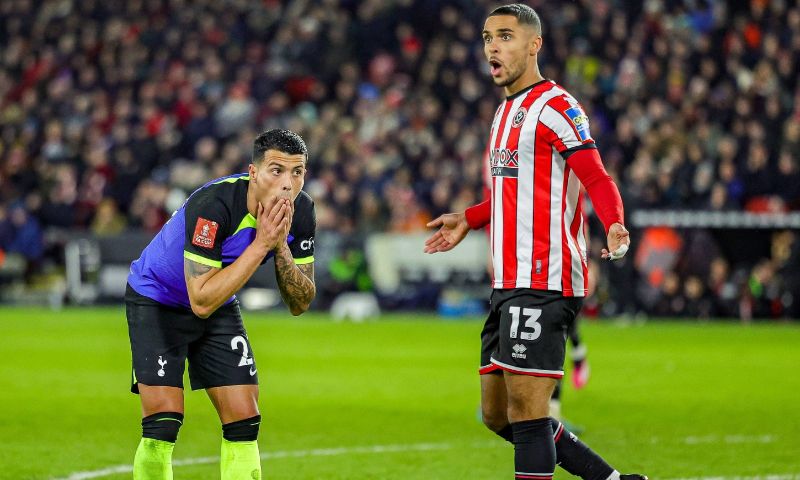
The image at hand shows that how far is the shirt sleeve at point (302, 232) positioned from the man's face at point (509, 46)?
1130 millimetres

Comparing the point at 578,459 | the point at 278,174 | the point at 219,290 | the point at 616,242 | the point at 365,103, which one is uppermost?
the point at 365,103

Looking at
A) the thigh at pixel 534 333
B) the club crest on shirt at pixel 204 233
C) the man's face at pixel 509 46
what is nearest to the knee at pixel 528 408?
the thigh at pixel 534 333

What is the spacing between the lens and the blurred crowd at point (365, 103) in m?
20.6

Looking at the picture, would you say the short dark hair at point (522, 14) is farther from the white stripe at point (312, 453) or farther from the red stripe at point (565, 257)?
the white stripe at point (312, 453)

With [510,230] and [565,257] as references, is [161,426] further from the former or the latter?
[565,257]

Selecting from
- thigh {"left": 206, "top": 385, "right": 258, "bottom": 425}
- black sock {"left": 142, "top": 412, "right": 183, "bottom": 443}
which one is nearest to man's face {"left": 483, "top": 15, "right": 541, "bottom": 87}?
thigh {"left": 206, "top": 385, "right": 258, "bottom": 425}

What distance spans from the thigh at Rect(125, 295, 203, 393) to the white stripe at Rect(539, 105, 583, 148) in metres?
1.94

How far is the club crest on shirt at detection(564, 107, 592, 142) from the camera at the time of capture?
555 cm

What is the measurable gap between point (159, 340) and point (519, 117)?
1988 mm

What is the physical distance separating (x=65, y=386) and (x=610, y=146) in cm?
1132

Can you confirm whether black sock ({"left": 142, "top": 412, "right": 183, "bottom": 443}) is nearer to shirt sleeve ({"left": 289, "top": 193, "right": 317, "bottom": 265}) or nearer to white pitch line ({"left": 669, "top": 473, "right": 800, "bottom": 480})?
shirt sleeve ({"left": 289, "top": 193, "right": 317, "bottom": 265})

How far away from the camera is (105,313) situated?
2097cm

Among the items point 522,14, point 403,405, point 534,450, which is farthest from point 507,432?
point 403,405

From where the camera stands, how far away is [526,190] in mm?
5625
